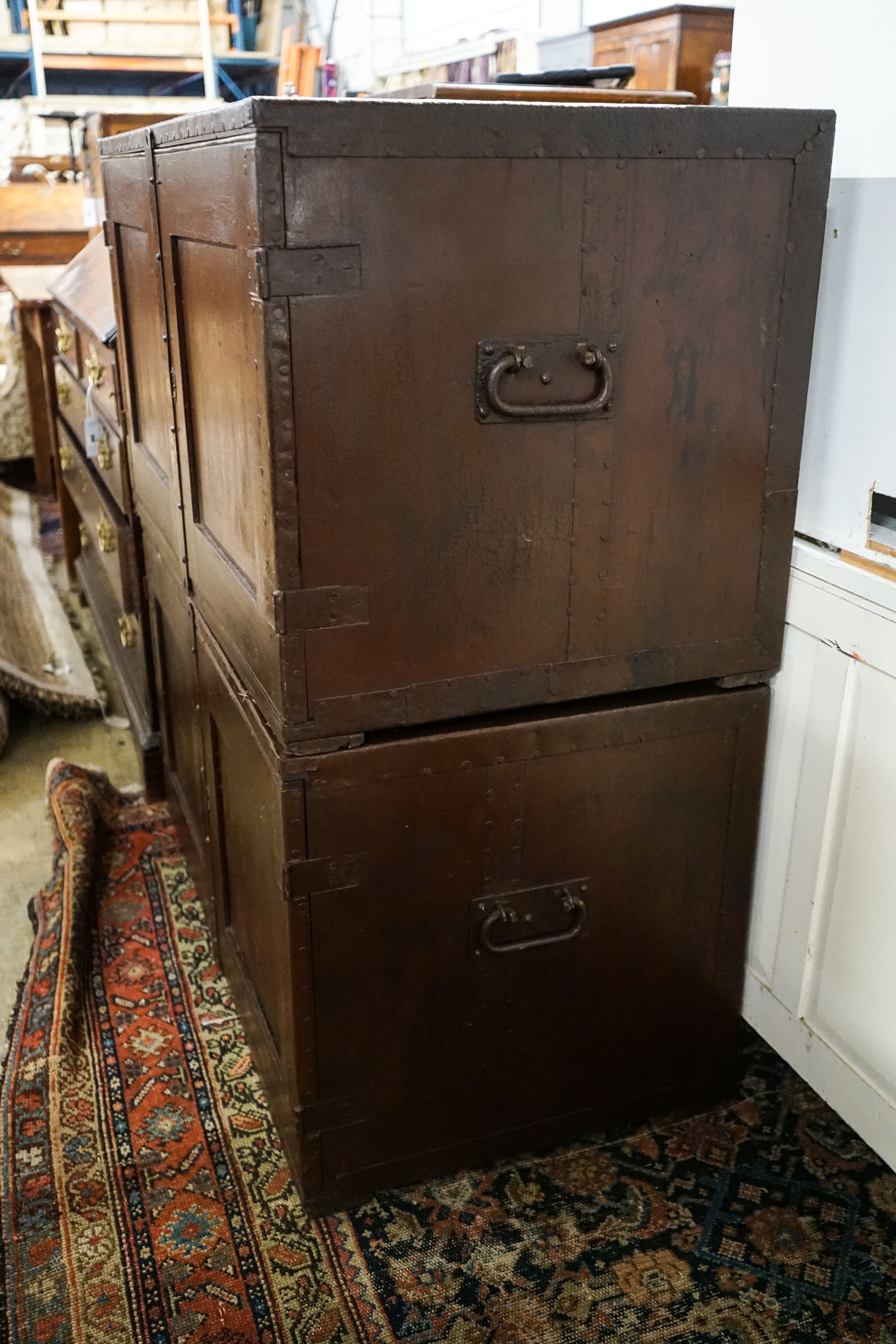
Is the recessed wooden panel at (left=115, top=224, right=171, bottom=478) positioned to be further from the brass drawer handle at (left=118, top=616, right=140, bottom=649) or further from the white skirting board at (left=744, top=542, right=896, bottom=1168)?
the white skirting board at (left=744, top=542, right=896, bottom=1168)

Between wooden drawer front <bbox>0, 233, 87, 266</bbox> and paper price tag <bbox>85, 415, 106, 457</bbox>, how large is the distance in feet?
7.86

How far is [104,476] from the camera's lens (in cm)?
272

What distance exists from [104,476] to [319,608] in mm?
1587

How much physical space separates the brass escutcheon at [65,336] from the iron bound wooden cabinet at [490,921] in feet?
5.52

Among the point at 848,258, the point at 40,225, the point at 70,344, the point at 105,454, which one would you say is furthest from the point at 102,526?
the point at 40,225

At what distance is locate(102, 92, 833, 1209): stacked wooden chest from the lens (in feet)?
4.08

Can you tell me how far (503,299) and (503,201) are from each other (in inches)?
4.0

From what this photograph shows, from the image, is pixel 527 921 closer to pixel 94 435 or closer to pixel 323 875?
pixel 323 875

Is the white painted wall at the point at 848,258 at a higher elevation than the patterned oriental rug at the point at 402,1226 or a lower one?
higher

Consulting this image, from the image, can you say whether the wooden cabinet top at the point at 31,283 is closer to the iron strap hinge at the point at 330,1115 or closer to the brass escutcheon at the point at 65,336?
the brass escutcheon at the point at 65,336

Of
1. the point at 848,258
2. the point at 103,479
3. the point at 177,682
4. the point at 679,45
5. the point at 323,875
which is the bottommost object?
the point at 177,682

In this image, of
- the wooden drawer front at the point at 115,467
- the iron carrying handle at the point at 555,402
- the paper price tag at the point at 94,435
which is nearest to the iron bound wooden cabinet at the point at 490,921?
the iron carrying handle at the point at 555,402

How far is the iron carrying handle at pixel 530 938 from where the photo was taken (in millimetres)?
1553

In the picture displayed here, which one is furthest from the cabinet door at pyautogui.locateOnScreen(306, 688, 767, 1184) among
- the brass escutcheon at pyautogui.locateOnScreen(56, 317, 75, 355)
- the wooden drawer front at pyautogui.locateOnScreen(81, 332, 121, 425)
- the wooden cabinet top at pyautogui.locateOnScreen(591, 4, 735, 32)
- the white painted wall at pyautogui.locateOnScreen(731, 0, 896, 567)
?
the brass escutcheon at pyautogui.locateOnScreen(56, 317, 75, 355)
